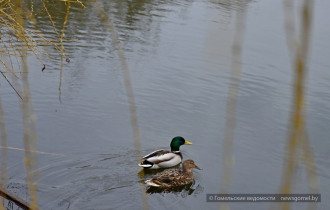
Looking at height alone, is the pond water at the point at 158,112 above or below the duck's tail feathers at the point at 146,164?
above

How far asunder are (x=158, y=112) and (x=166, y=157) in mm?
982

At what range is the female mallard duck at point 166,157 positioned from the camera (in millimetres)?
6434

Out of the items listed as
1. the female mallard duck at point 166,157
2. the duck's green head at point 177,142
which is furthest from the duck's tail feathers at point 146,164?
the duck's green head at point 177,142

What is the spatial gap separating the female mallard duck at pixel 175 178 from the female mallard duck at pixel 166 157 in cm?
24

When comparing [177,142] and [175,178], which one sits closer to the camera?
[175,178]

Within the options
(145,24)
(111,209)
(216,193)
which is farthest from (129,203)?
(145,24)

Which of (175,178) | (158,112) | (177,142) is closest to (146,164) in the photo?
(175,178)

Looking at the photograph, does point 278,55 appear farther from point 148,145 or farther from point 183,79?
point 148,145

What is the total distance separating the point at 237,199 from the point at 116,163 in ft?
4.76

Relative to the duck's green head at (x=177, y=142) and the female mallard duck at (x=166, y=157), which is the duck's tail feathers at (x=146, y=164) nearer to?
the female mallard duck at (x=166, y=157)

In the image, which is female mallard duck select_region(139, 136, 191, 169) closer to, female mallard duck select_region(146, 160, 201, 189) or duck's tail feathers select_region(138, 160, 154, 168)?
duck's tail feathers select_region(138, 160, 154, 168)

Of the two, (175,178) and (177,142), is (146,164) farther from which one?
(177,142)

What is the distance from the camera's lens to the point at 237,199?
5.54 metres

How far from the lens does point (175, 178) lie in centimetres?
622
